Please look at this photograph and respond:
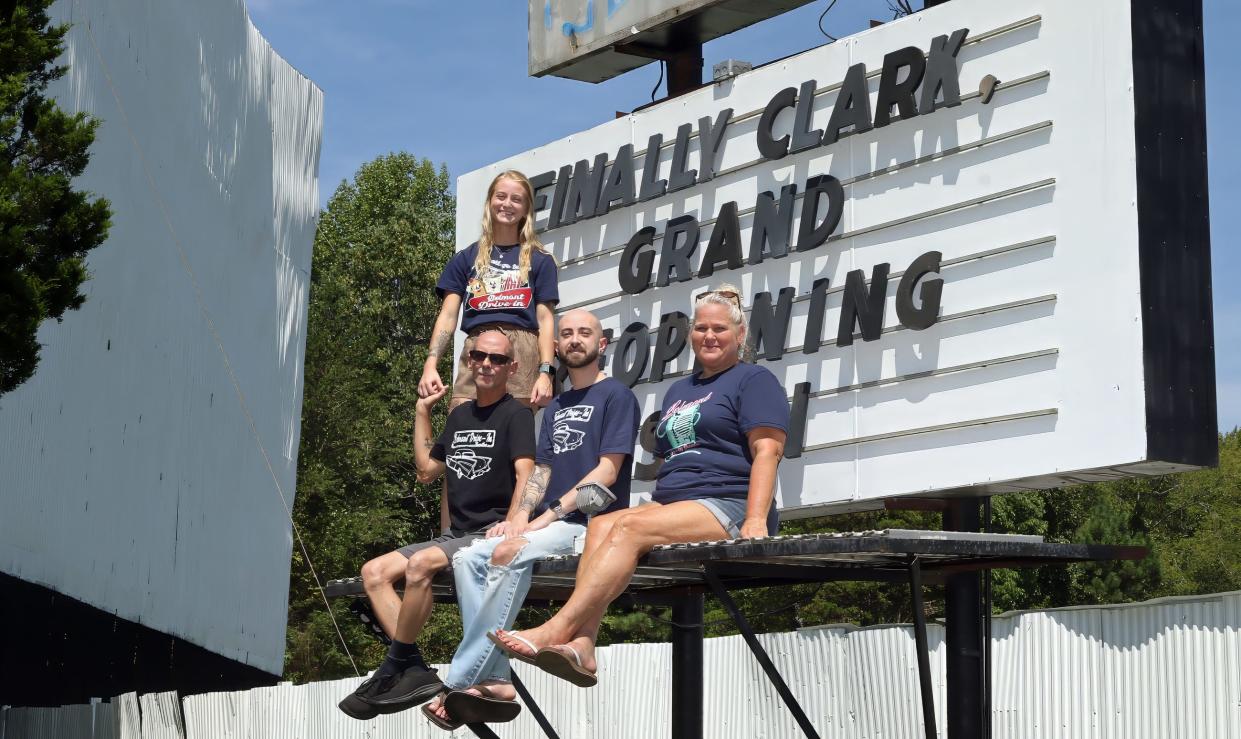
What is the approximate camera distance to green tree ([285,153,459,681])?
1371 inches

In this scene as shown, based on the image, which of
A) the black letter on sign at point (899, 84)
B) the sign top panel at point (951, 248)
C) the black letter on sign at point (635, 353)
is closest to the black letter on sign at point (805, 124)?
the sign top panel at point (951, 248)

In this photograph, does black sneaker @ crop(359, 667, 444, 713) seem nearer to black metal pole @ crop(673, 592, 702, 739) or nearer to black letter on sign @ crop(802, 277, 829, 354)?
black metal pole @ crop(673, 592, 702, 739)

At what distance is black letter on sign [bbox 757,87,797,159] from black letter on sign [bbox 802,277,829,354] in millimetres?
832

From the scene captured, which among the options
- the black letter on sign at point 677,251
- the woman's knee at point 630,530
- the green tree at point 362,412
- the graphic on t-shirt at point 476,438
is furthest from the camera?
the green tree at point 362,412

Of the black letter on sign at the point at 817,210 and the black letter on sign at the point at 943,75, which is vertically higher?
the black letter on sign at the point at 943,75

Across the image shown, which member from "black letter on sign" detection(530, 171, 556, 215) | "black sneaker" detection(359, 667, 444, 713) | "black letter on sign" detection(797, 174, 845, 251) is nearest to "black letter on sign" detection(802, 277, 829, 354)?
"black letter on sign" detection(797, 174, 845, 251)

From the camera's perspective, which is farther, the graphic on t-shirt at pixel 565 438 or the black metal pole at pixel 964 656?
the graphic on t-shirt at pixel 565 438

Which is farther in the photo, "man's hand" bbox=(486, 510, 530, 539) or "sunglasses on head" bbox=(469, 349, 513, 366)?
"sunglasses on head" bbox=(469, 349, 513, 366)

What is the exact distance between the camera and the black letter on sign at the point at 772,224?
28.1ft

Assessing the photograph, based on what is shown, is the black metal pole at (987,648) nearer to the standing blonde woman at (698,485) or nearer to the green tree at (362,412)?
the standing blonde woman at (698,485)

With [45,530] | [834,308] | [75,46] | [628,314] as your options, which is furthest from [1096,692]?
[75,46]

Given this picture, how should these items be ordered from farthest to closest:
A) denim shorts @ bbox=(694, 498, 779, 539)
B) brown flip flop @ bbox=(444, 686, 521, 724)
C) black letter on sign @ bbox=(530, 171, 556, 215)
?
black letter on sign @ bbox=(530, 171, 556, 215)
denim shorts @ bbox=(694, 498, 779, 539)
brown flip flop @ bbox=(444, 686, 521, 724)

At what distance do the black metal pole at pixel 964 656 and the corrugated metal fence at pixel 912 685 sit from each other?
1.21 m

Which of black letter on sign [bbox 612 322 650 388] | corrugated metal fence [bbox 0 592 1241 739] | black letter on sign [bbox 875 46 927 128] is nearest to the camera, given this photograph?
corrugated metal fence [bbox 0 592 1241 739]
